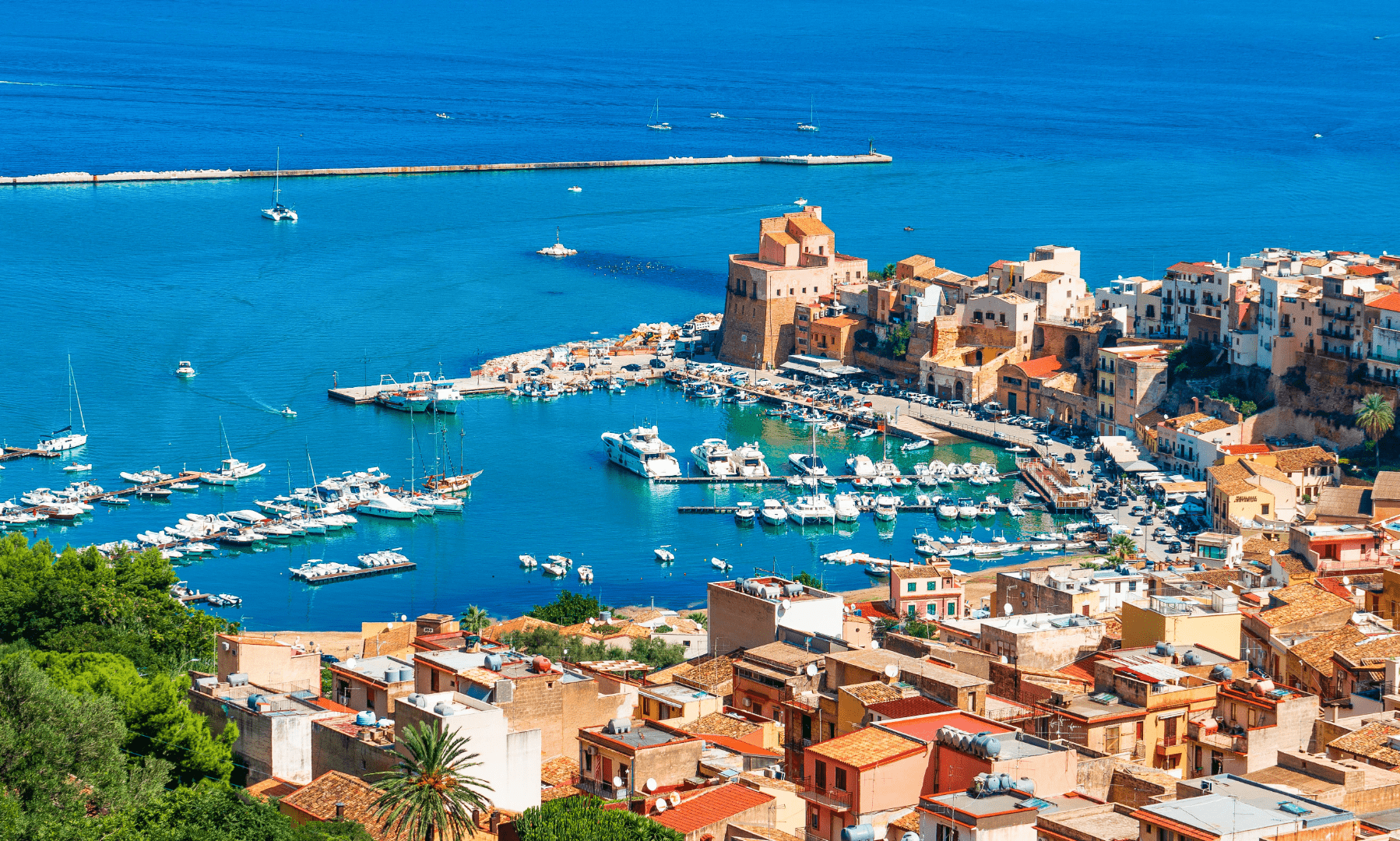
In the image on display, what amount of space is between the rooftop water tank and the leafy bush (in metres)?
1.54

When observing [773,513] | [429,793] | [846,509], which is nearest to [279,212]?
[773,513]

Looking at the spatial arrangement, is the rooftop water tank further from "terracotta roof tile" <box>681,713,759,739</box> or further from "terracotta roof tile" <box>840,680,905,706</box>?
"terracotta roof tile" <box>681,713,759,739</box>

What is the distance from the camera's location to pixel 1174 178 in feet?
438

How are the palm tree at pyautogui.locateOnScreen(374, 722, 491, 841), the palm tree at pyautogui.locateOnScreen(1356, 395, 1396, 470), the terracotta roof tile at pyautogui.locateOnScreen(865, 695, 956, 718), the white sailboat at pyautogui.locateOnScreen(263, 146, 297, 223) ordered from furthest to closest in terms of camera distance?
the white sailboat at pyautogui.locateOnScreen(263, 146, 297, 223)
the palm tree at pyautogui.locateOnScreen(1356, 395, 1396, 470)
the terracotta roof tile at pyautogui.locateOnScreen(865, 695, 956, 718)
the palm tree at pyautogui.locateOnScreen(374, 722, 491, 841)

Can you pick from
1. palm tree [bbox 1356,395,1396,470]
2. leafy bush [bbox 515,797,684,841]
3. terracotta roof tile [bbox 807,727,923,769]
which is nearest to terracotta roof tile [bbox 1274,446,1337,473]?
palm tree [bbox 1356,395,1396,470]

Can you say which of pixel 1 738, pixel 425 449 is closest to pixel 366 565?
pixel 425 449

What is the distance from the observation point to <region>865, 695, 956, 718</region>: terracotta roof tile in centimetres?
2364

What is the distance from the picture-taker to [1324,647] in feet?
94.7

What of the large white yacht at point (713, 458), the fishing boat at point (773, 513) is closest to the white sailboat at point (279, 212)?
the large white yacht at point (713, 458)

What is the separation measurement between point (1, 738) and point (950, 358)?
52247mm

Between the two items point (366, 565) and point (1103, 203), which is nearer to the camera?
point (366, 565)

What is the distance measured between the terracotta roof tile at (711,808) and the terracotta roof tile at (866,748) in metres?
0.99

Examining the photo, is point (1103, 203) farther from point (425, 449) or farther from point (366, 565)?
point (366, 565)

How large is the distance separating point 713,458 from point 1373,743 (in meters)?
40.6
